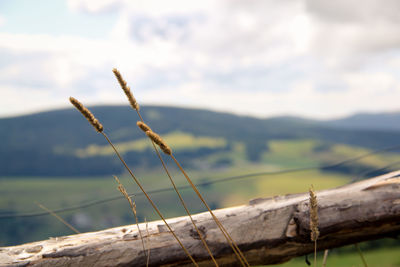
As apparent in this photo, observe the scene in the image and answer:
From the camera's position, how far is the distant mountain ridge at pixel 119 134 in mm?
11961

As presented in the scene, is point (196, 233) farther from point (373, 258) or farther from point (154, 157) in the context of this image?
point (154, 157)

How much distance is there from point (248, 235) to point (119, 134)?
13298 millimetres

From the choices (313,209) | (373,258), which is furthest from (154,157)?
(313,209)

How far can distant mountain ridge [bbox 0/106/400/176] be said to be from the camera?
11961mm

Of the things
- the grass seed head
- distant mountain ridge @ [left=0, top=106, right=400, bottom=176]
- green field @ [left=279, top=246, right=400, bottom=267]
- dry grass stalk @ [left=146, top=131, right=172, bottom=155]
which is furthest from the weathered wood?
distant mountain ridge @ [left=0, top=106, right=400, bottom=176]

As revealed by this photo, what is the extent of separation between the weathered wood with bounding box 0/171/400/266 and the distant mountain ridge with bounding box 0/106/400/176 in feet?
30.1

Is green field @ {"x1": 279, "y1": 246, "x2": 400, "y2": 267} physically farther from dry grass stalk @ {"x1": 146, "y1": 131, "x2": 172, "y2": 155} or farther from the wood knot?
dry grass stalk @ {"x1": 146, "y1": 131, "x2": 172, "y2": 155}

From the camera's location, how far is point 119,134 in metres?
14.2

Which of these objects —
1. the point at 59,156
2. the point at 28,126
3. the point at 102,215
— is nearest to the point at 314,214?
the point at 102,215

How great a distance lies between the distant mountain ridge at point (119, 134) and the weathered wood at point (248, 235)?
917cm

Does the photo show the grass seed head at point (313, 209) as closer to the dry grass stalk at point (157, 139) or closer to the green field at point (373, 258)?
the dry grass stalk at point (157, 139)

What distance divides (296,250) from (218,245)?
37 cm

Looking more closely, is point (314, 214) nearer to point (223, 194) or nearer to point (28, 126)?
point (223, 194)

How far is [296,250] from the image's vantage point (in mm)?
1473
